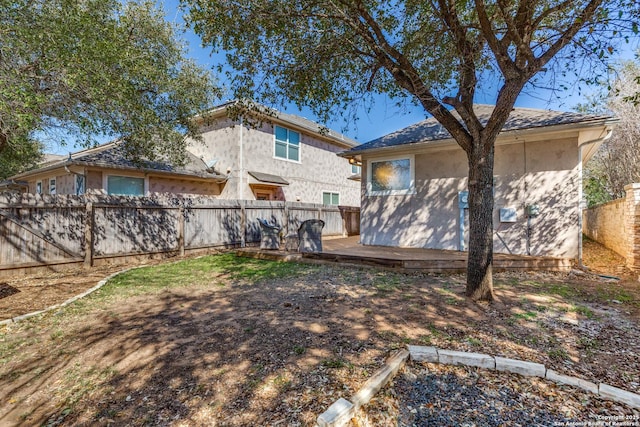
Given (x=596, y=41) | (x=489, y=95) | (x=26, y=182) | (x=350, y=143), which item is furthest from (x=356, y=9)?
(x=26, y=182)

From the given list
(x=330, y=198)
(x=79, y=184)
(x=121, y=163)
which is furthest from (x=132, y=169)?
(x=330, y=198)

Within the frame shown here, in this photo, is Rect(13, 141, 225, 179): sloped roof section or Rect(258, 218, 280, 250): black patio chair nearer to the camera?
Rect(258, 218, 280, 250): black patio chair

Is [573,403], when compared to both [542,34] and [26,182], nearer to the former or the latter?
[542,34]

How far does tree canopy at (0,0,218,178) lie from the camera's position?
4.96 metres

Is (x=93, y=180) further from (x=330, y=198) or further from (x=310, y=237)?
(x=330, y=198)

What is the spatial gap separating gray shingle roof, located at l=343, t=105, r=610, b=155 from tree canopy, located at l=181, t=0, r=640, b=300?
1.68m

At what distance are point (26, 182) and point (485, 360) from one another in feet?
67.6

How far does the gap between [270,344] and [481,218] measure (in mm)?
3385

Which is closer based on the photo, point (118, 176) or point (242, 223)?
point (242, 223)

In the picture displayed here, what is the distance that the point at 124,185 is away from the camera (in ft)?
35.8

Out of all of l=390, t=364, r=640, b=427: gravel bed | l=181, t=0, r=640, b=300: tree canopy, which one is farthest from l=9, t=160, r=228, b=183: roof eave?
l=390, t=364, r=640, b=427: gravel bed

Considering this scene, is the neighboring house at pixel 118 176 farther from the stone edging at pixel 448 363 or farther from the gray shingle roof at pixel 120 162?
the stone edging at pixel 448 363

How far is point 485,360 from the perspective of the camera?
2.71 m

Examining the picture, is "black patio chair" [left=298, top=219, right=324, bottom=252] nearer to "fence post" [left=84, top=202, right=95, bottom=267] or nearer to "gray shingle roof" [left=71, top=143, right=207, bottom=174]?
"fence post" [left=84, top=202, right=95, bottom=267]
